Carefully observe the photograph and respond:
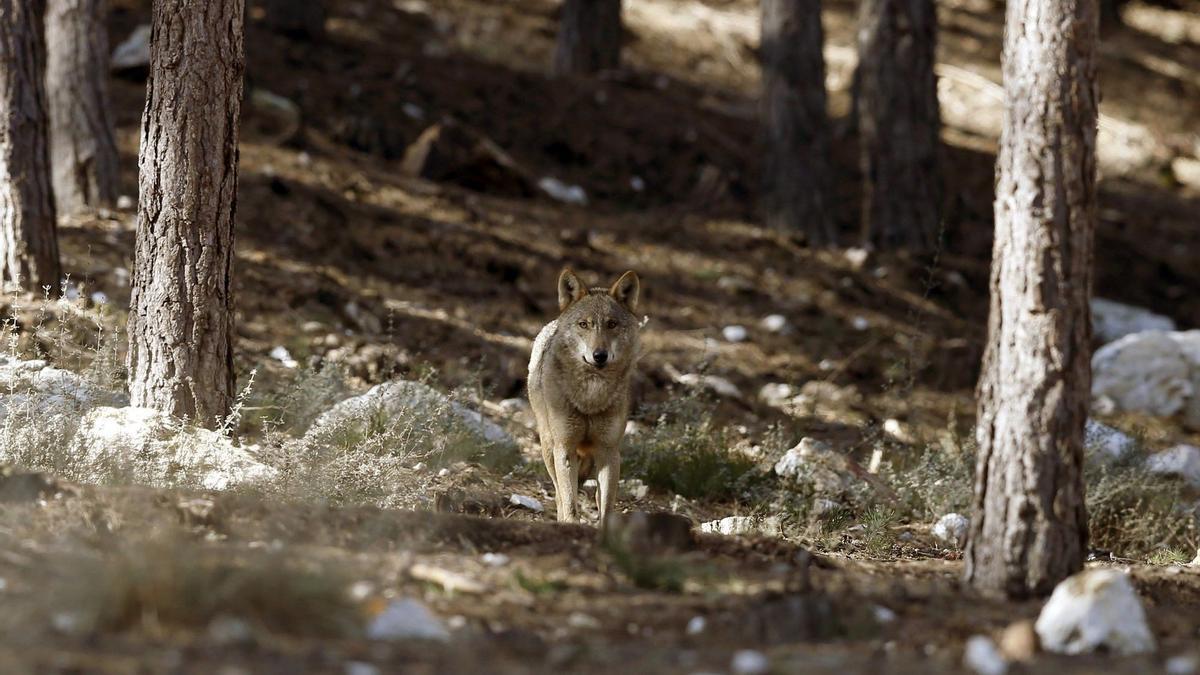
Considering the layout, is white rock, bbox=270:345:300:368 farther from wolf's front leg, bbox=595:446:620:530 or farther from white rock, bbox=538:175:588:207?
white rock, bbox=538:175:588:207

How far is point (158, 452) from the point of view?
308 inches

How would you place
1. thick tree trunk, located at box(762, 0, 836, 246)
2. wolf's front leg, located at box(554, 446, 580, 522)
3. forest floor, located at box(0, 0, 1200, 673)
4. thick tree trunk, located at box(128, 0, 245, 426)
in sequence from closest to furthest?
forest floor, located at box(0, 0, 1200, 673), thick tree trunk, located at box(128, 0, 245, 426), wolf's front leg, located at box(554, 446, 580, 522), thick tree trunk, located at box(762, 0, 836, 246)

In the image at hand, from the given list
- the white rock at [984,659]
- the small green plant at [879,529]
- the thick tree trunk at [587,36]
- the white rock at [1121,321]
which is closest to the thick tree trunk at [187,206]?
the small green plant at [879,529]

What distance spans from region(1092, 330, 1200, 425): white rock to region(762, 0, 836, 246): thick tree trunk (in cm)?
387

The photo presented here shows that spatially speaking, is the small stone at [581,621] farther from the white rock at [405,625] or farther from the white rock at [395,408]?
the white rock at [395,408]

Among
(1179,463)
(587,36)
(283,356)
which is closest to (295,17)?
(587,36)

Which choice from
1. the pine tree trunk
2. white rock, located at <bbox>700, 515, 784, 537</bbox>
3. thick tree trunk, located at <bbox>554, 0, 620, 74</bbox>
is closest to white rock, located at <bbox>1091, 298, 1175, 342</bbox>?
thick tree trunk, located at <bbox>554, 0, 620, 74</bbox>

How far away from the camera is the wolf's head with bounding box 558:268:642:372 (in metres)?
8.28

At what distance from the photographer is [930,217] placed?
50.6ft

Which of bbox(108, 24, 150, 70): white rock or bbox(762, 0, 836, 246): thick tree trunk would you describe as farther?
bbox(108, 24, 150, 70): white rock

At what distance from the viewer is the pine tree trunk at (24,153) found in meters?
10.3

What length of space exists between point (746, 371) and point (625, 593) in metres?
7.35

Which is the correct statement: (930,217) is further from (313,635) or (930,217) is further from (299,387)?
(313,635)

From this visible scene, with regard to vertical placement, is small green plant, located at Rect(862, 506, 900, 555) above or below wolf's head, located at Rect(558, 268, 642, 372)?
below
